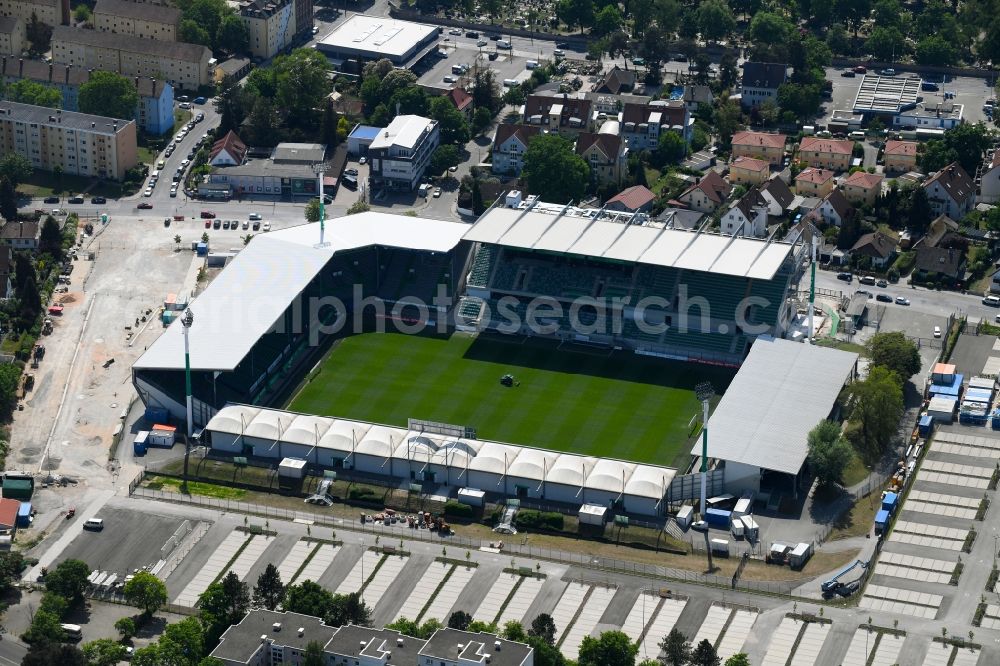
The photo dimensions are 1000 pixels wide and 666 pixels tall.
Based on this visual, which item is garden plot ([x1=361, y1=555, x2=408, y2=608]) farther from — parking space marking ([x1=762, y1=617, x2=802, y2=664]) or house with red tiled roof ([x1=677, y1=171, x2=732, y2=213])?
house with red tiled roof ([x1=677, y1=171, x2=732, y2=213])

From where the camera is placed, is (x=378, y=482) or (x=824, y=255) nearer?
(x=378, y=482)

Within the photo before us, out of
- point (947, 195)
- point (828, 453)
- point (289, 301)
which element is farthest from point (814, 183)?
point (289, 301)

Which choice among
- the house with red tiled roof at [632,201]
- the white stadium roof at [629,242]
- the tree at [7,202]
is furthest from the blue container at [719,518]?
the tree at [7,202]

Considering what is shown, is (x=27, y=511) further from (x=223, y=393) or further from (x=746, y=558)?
(x=746, y=558)

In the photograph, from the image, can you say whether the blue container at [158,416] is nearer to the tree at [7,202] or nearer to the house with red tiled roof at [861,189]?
the tree at [7,202]

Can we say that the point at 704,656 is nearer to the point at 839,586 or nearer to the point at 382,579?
the point at 839,586

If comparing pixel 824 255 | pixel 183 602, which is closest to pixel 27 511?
pixel 183 602

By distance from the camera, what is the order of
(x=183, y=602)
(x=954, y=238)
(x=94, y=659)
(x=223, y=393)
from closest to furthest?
1. (x=94, y=659)
2. (x=183, y=602)
3. (x=223, y=393)
4. (x=954, y=238)
